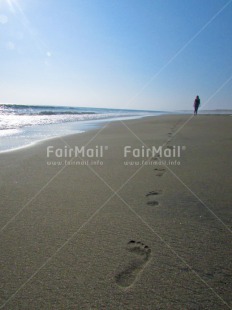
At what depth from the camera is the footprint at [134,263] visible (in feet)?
5.21

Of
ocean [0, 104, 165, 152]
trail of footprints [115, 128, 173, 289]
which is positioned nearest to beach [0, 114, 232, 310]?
trail of footprints [115, 128, 173, 289]

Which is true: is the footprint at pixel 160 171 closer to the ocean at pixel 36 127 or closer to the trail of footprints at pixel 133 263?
the trail of footprints at pixel 133 263

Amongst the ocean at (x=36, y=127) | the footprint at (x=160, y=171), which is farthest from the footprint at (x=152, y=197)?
the ocean at (x=36, y=127)

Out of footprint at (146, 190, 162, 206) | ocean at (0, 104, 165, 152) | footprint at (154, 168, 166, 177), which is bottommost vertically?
footprint at (146, 190, 162, 206)

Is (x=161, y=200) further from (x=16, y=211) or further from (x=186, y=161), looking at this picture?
(x=186, y=161)

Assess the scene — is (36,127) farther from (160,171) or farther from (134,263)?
(134,263)

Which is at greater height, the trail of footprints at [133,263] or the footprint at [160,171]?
the footprint at [160,171]

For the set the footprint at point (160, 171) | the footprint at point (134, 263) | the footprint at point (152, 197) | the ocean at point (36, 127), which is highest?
the ocean at point (36, 127)

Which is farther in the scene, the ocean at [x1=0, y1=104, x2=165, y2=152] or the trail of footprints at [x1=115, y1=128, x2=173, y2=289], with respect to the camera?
the ocean at [x1=0, y1=104, x2=165, y2=152]

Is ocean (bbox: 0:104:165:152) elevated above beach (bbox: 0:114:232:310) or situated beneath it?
elevated above

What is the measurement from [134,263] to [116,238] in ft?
1.14

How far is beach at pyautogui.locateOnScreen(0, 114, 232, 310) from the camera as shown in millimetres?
1475

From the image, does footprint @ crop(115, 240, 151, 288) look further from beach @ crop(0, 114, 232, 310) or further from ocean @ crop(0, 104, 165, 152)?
ocean @ crop(0, 104, 165, 152)

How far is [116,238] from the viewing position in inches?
81.4
